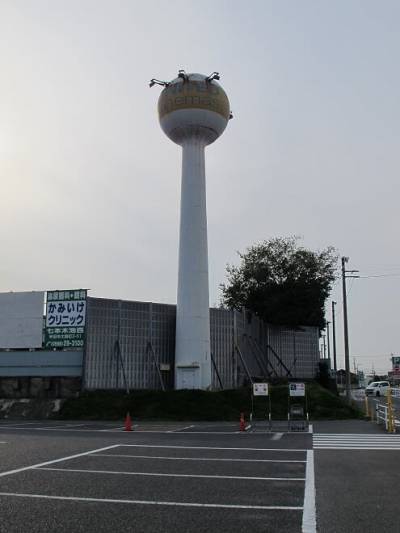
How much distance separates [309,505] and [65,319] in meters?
26.2

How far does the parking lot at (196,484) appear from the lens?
7395 mm

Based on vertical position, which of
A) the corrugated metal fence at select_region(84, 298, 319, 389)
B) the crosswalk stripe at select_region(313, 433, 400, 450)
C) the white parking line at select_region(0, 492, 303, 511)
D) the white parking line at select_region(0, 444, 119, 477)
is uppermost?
the corrugated metal fence at select_region(84, 298, 319, 389)

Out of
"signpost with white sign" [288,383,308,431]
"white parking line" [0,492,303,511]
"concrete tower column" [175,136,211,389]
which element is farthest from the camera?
"concrete tower column" [175,136,211,389]

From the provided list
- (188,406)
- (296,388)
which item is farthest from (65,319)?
(296,388)

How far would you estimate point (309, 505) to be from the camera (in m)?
8.43

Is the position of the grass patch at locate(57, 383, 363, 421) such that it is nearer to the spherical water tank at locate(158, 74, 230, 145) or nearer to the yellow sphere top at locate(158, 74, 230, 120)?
the spherical water tank at locate(158, 74, 230, 145)

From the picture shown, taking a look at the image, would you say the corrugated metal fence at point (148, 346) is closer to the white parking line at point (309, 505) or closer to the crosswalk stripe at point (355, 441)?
the crosswalk stripe at point (355, 441)

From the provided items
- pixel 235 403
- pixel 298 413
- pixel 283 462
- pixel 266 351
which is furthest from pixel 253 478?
pixel 266 351

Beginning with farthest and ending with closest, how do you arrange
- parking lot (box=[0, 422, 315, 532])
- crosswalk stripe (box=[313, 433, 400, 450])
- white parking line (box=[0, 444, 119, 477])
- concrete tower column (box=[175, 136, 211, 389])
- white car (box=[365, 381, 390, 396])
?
white car (box=[365, 381, 390, 396])
concrete tower column (box=[175, 136, 211, 389])
crosswalk stripe (box=[313, 433, 400, 450])
white parking line (box=[0, 444, 119, 477])
parking lot (box=[0, 422, 315, 532])

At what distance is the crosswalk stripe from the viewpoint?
16.7 m

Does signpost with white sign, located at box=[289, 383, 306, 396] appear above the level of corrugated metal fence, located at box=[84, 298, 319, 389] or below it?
below

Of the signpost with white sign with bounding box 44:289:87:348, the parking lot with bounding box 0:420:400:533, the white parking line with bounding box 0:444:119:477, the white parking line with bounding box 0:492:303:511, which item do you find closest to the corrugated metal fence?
the signpost with white sign with bounding box 44:289:87:348

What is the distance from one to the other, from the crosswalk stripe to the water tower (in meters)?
13.9

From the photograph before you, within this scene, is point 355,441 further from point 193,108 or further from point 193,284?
point 193,108
